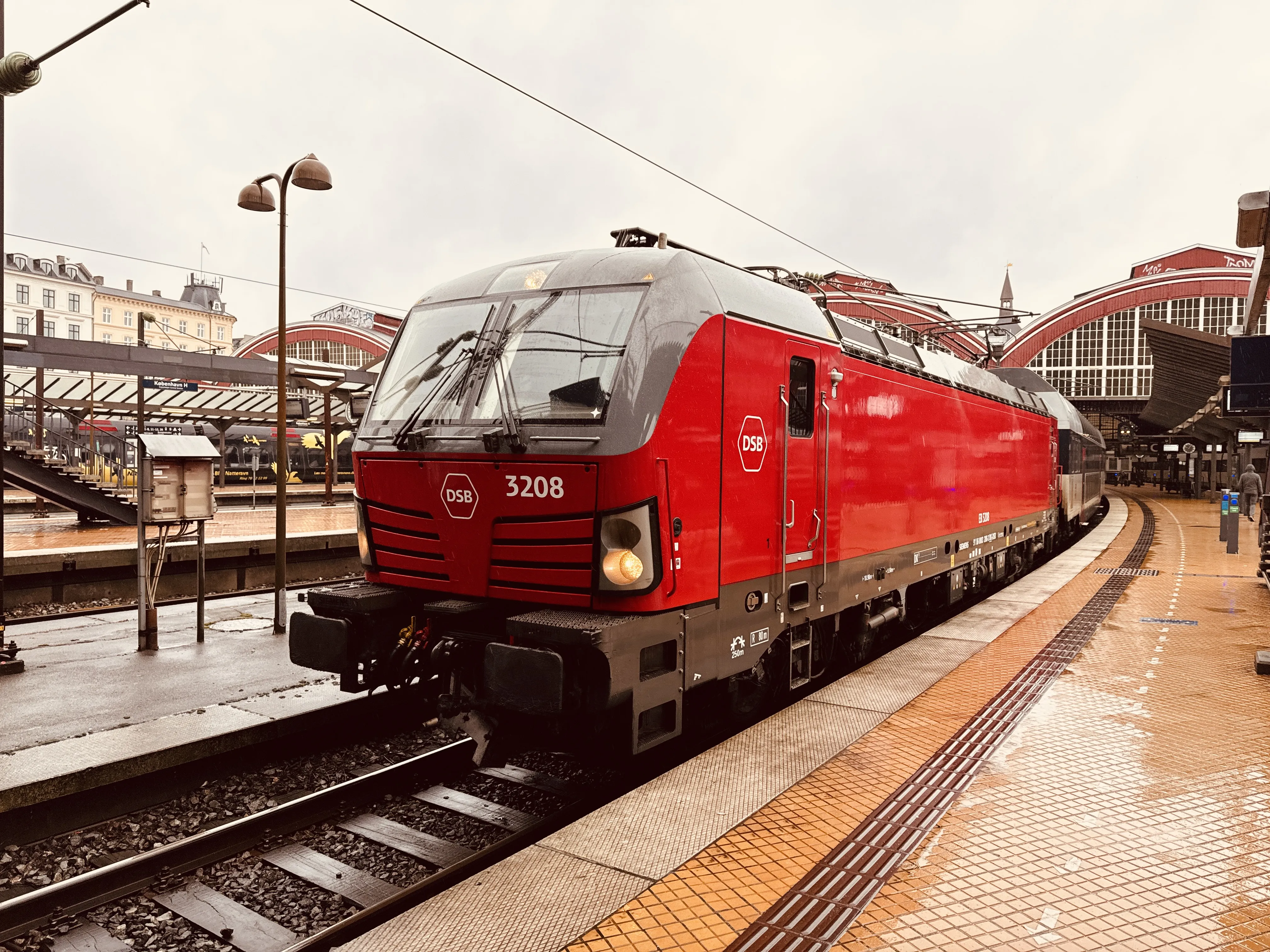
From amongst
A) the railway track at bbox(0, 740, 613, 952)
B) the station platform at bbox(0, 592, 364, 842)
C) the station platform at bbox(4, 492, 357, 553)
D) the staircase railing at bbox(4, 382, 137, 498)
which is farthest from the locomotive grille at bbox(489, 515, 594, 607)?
the staircase railing at bbox(4, 382, 137, 498)

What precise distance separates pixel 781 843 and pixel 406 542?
121 inches

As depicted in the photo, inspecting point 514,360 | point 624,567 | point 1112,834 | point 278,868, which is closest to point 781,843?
point 624,567

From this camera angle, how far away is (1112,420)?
69375mm

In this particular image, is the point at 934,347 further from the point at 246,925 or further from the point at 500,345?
the point at 246,925

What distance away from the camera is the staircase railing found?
20891 mm

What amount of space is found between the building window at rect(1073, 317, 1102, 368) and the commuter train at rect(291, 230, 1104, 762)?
185 feet

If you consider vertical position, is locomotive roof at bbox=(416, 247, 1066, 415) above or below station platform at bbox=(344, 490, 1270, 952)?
above

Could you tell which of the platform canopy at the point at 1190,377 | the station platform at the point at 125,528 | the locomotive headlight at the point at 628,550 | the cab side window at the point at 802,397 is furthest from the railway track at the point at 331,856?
the station platform at the point at 125,528

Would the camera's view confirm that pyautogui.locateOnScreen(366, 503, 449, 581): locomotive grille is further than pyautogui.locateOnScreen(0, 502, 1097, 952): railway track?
Yes

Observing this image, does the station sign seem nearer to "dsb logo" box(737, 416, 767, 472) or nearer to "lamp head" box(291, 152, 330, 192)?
"lamp head" box(291, 152, 330, 192)

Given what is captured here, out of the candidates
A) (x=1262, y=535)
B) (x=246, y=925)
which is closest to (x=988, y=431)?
(x=1262, y=535)

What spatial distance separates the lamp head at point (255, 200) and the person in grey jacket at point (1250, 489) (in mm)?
20727

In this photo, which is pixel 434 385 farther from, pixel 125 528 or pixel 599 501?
pixel 125 528

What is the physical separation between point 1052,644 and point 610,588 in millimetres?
6459
